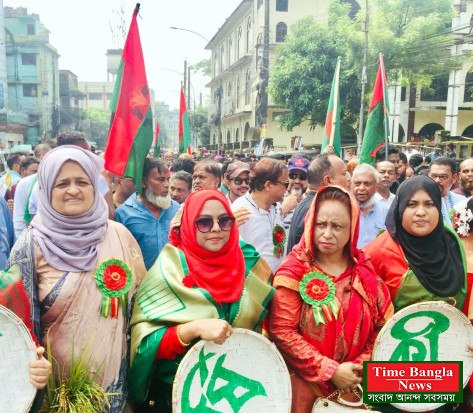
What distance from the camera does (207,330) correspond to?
81.3 inches

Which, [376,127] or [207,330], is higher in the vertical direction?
[376,127]

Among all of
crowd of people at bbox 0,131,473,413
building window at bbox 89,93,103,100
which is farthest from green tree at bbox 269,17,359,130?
building window at bbox 89,93,103,100

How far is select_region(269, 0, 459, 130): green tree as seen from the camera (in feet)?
72.3

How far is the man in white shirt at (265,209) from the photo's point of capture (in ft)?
12.1

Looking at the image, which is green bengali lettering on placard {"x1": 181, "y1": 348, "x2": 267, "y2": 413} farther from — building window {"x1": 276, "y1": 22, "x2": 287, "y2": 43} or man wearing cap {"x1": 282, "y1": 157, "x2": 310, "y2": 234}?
building window {"x1": 276, "y1": 22, "x2": 287, "y2": 43}

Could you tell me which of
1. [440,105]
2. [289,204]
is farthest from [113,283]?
[440,105]

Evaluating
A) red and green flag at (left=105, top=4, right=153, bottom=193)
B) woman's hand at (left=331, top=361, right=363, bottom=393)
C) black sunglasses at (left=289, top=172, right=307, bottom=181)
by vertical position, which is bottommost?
woman's hand at (left=331, top=361, right=363, bottom=393)

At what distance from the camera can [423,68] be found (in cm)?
2309

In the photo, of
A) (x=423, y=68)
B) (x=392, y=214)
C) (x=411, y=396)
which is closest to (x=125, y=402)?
(x=411, y=396)

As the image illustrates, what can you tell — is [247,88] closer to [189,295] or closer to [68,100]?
[68,100]

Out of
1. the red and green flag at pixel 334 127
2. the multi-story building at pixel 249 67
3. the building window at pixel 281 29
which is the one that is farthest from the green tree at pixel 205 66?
the red and green flag at pixel 334 127

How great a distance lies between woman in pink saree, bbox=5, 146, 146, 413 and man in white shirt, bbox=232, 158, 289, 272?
1473 millimetres

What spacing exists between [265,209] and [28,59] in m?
51.3

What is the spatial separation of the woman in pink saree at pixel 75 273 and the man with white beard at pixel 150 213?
4.41ft
